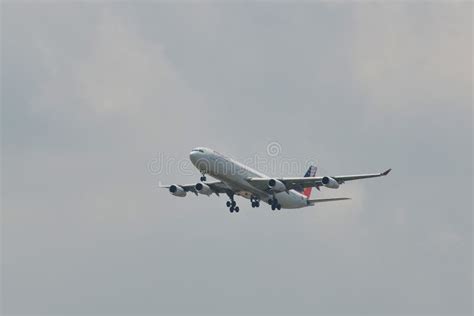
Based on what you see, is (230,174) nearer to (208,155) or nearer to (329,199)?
(208,155)

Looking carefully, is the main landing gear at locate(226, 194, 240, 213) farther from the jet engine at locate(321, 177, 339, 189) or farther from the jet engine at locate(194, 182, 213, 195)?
the jet engine at locate(321, 177, 339, 189)

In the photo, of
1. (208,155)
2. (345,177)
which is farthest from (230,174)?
(345,177)

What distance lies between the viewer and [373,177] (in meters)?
90.8

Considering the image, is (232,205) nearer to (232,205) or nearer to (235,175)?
(232,205)

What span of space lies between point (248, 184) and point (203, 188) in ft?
19.3

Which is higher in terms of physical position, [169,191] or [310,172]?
[310,172]

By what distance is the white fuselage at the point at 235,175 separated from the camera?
90.1 metres

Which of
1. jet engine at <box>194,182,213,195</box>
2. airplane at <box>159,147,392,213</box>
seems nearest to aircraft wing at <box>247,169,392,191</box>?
airplane at <box>159,147,392,213</box>

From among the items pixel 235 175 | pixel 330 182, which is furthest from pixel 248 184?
pixel 330 182

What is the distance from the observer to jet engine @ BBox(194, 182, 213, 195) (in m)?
98.4

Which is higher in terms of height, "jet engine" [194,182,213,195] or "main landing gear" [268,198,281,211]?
"jet engine" [194,182,213,195]

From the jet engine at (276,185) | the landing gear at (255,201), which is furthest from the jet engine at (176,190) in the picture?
the jet engine at (276,185)

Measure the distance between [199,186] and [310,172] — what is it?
2107cm

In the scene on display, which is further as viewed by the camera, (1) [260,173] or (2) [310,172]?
(2) [310,172]
